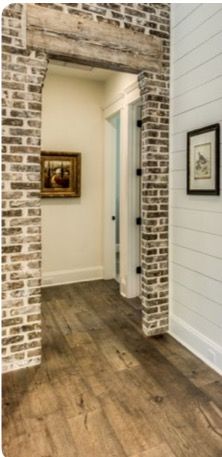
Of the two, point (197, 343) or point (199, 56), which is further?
point (197, 343)

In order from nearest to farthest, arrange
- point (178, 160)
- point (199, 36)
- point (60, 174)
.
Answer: point (199, 36) → point (178, 160) → point (60, 174)

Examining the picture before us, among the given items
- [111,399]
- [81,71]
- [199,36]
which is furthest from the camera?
[81,71]

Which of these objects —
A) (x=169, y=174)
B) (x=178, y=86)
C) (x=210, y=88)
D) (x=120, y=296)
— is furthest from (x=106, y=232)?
(x=210, y=88)

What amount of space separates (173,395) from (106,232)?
3.00 metres

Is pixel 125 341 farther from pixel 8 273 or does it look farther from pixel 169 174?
pixel 169 174

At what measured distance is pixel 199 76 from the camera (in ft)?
8.70

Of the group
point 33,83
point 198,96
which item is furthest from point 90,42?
point 198,96

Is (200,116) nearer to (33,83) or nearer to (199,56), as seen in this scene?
(199,56)

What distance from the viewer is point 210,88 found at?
2523 millimetres

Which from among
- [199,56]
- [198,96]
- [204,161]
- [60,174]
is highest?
[199,56]

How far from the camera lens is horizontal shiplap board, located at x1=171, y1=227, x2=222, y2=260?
8.30 ft

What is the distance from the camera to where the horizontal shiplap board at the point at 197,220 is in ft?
8.25

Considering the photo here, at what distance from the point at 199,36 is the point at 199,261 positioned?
71.6 inches

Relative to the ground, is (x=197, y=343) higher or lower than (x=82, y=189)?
lower
